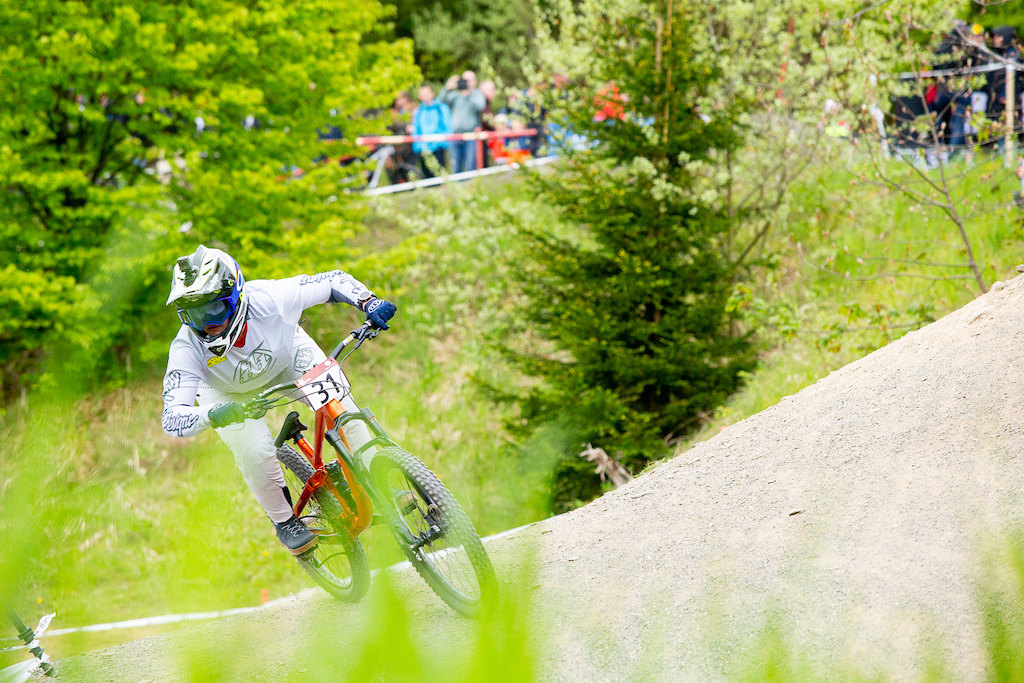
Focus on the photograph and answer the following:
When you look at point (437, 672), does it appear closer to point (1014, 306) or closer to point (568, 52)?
point (1014, 306)

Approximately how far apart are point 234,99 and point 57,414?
36.5 ft

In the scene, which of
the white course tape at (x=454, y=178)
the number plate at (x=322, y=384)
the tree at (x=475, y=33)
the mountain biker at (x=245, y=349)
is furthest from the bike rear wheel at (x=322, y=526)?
the tree at (x=475, y=33)

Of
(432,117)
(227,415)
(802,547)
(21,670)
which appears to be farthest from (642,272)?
(432,117)

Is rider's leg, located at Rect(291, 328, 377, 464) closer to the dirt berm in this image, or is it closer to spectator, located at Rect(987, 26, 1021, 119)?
the dirt berm

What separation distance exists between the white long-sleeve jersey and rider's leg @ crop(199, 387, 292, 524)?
0.47 ft

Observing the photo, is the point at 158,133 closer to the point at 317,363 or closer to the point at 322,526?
the point at 317,363

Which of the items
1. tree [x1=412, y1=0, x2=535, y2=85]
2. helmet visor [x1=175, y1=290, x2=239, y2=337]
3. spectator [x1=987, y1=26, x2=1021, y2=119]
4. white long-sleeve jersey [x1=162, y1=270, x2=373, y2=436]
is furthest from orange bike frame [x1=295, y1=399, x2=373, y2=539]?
tree [x1=412, y1=0, x2=535, y2=85]

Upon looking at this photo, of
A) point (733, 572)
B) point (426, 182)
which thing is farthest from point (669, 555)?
point (426, 182)

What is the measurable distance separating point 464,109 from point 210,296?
13.1 metres

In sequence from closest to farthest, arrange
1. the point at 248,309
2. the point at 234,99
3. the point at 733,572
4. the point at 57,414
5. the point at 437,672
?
the point at 57,414 → the point at 437,672 → the point at 733,572 → the point at 248,309 → the point at 234,99

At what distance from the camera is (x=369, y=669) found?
3.93ft

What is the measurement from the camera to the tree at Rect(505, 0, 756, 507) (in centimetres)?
867

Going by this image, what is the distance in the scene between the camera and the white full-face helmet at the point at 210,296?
14.7ft

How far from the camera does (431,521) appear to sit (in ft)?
14.4
